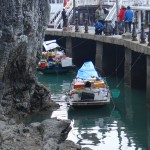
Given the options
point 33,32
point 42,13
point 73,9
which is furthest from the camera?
point 73,9

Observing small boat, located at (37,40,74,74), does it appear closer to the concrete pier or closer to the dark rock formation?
the concrete pier

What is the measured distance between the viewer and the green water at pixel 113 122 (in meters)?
21.2

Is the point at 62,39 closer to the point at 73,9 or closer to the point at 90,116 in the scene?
the point at 73,9

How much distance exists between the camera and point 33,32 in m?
22.1

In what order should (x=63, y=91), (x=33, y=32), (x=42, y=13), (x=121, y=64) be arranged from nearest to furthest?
(x=33, y=32) < (x=42, y=13) < (x=63, y=91) < (x=121, y=64)

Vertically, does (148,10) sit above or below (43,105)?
above

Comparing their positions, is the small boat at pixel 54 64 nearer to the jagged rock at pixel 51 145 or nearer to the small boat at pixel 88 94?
the small boat at pixel 88 94

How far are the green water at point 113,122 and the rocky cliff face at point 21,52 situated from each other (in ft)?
3.45

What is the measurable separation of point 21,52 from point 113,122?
5921 millimetres

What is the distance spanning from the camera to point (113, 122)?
25.1 meters

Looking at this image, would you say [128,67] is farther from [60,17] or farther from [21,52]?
[60,17]

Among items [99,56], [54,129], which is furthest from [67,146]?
[99,56]

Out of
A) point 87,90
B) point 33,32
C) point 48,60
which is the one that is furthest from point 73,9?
point 33,32

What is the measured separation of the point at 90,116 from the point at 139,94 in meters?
5.47
